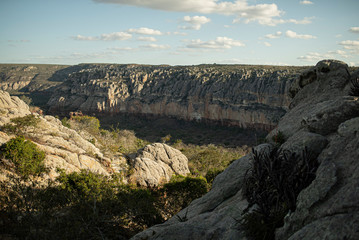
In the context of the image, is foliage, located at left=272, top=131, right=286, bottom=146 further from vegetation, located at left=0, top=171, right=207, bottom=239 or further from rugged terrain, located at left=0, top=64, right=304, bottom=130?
rugged terrain, located at left=0, top=64, right=304, bottom=130

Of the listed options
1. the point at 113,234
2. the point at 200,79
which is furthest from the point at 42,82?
the point at 113,234

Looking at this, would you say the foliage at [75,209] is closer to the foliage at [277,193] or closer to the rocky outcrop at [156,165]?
the rocky outcrop at [156,165]

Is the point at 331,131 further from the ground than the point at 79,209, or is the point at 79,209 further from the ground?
the point at 331,131

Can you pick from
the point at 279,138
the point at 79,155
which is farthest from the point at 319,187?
the point at 79,155

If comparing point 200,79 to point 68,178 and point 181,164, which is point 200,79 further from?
point 68,178

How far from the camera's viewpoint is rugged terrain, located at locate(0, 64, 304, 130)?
280ft

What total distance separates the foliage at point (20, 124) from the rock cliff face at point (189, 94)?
72435 millimetres

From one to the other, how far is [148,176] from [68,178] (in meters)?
7.88

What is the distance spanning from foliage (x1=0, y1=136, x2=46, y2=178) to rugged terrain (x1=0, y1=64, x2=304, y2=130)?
74.7 metres

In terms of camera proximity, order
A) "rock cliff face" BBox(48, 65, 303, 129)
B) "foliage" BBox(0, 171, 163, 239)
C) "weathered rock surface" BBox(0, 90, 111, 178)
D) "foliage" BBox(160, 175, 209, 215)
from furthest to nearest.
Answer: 1. "rock cliff face" BBox(48, 65, 303, 129)
2. "foliage" BBox(160, 175, 209, 215)
3. "weathered rock surface" BBox(0, 90, 111, 178)
4. "foliage" BBox(0, 171, 163, 239)

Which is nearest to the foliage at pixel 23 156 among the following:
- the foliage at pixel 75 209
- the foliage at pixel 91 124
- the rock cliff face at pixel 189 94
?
the foliage at pixel 75 209

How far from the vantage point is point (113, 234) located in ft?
Answer: 42.7

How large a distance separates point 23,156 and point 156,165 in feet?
40.2

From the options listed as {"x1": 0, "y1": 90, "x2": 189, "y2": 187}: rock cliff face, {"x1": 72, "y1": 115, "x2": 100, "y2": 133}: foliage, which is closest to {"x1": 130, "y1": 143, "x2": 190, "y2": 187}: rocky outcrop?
{"x1": 0, "y1": 90, "x2": 189, "y2": 187}: rock cliff face
